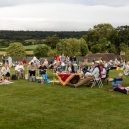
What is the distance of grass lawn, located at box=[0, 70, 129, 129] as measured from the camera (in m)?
7.76

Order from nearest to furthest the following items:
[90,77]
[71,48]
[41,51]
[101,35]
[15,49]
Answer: [90,77] < [101,35] < [71,48] < [41,51] < [15,49]

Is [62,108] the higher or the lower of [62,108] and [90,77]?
the lower

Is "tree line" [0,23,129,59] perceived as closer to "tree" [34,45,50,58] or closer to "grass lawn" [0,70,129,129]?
"tree" [34,45,50,58]

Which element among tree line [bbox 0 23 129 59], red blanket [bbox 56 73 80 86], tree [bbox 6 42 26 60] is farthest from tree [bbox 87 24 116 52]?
red blanket [bbox 56 73 80 86]

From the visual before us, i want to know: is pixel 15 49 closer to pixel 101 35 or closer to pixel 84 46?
pixel 84 46

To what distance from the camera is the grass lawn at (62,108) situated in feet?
25.5

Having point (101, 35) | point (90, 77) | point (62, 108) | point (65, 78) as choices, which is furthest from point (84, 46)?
point (62, 108)

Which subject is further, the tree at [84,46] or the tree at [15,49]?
the tree at [15,49]

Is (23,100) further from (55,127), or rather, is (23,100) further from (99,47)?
(99,47)

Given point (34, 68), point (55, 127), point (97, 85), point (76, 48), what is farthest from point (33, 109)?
point (76, 48)

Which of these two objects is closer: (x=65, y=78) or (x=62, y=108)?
(x=62, y=108)

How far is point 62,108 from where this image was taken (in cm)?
942

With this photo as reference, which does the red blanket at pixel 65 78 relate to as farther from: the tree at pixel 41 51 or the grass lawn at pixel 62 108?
the tree at pixel 41 51

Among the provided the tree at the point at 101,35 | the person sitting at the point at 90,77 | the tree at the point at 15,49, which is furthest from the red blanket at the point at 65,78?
the tree at the point at 15,49
